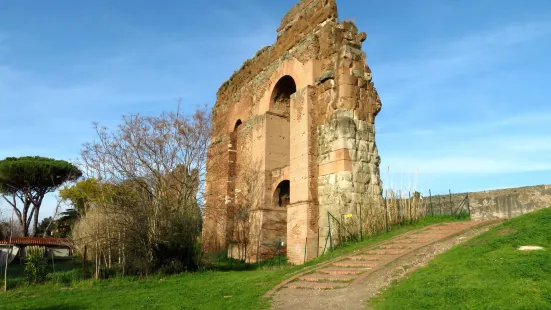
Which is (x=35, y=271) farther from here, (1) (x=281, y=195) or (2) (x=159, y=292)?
(1) (x=281, y=195)

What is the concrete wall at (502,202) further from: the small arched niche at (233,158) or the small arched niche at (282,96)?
the small arched niche at (233,158)

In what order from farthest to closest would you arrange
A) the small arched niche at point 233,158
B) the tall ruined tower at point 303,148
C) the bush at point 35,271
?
the small arched niche at point 233,158
the tall ruined tower at point 303,148
the bush at point 35,271

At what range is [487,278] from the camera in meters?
6.12

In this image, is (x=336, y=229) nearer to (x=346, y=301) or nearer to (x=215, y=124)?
(x=346, y=301)

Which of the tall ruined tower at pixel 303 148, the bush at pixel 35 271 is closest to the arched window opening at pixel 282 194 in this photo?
the tall ruined tower at pixel 303 148

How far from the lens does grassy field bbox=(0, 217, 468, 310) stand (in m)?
7.64

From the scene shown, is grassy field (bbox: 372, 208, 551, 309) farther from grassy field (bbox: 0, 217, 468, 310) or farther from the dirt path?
grassy field (bbox: 0, 217, 468, 310)

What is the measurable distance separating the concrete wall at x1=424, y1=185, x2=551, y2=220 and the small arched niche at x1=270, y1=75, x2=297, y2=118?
672cm

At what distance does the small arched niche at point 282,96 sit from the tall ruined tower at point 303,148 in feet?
0.16

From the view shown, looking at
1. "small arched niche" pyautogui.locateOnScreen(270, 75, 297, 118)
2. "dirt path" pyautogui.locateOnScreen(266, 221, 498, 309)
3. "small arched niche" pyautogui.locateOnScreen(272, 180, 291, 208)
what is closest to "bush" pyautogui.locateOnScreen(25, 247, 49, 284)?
"dirt path" pyautogui.locateOnScreen(266, 221, 498, 309)

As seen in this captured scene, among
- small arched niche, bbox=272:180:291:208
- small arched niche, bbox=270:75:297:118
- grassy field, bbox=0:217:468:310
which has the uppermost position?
small arched niche, bbox=270:75:297:118

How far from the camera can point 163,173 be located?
12945 millimetres

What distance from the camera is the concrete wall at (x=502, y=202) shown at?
11977 mm

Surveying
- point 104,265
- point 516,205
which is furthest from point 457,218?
point 104,265
